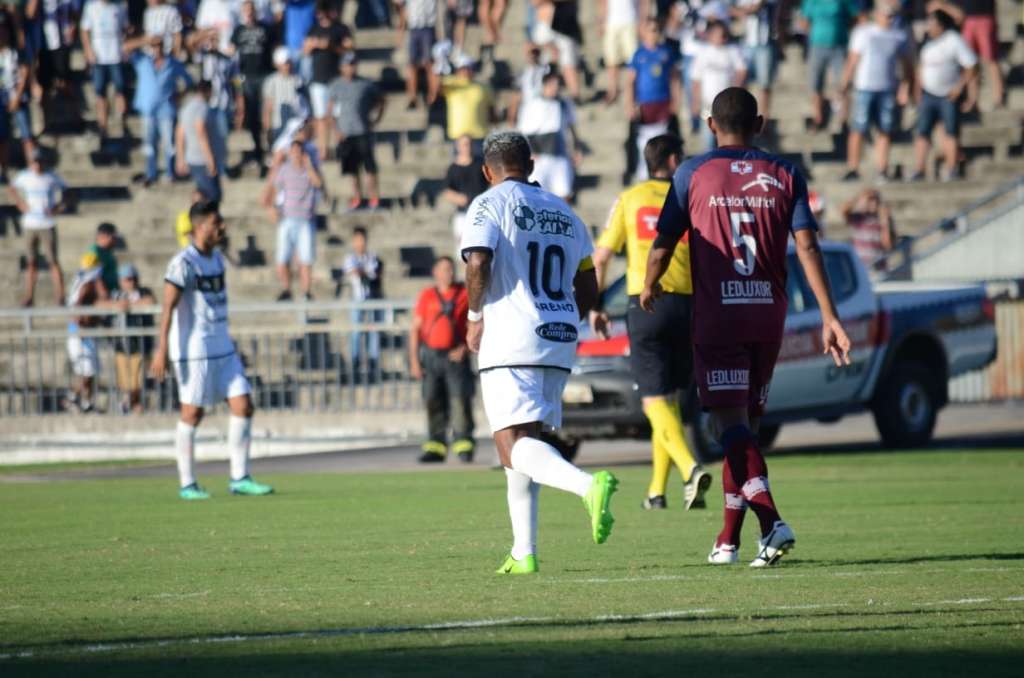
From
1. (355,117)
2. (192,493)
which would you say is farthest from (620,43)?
(192,493)

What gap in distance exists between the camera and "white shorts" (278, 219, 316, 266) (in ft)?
86.0

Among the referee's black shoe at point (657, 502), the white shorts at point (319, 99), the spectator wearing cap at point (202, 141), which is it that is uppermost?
the white shorts at point (319, 99)

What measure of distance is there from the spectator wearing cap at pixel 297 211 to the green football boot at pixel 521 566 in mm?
16773

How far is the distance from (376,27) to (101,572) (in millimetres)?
22411

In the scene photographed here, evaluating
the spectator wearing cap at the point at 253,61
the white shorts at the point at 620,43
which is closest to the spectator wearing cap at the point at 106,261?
the spectator wearing cap at the point at 253,61

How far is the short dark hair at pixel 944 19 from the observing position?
2636 centimetres

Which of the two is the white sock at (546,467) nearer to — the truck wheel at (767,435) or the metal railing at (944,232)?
the truck wheel at (767,435)

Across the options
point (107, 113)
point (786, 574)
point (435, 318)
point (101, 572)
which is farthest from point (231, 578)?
point (107, 113)

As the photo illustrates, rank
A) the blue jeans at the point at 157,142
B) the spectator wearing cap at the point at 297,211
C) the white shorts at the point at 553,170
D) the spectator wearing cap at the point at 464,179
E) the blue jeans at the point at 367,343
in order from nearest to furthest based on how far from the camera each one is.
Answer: the blue jeans at the point at 367,343, the spectator wearing cap at the point at 464,179, the white shorts at the point at 553,170, the spectator wearing cap at the point at 297,211, the blue jeans at the point at 157,142

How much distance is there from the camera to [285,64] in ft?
94.0

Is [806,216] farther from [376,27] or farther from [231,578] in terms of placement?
[376,27]

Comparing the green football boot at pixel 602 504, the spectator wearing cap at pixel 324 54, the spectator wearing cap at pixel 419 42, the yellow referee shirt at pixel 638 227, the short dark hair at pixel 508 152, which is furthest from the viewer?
the spectator wearing cap at pixel 419 42

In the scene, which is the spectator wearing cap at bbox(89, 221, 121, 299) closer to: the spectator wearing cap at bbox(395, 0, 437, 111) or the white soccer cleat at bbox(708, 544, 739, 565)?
the spectator wearing cap at bbox(395, 0, 437, 111)

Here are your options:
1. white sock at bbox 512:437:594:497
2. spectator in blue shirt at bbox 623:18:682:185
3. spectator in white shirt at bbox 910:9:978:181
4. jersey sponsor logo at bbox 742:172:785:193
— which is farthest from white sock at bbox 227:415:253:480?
spectator in white shirt at bbox 910:9:978:181
